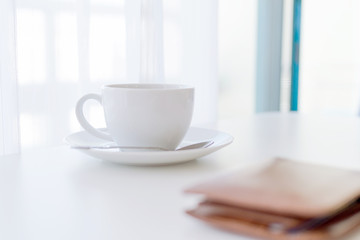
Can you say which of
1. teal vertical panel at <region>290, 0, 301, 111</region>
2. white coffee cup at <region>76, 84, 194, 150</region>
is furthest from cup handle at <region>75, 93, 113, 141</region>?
teal vertical panel at <region>290, 0, 301, 111</region>

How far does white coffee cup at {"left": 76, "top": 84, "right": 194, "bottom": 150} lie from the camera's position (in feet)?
2.12

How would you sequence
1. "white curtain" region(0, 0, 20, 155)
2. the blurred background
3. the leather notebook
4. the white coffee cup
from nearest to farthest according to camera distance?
the leather notebook
the white coffee cup
"white curtain" region(0, 0, 20, 155)
the blurred background

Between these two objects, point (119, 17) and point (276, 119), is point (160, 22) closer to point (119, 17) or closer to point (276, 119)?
point (119, 17)

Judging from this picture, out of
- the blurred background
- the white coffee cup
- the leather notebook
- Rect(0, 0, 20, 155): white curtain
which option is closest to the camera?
the leather notebook

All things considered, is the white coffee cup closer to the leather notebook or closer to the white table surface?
the white table surface

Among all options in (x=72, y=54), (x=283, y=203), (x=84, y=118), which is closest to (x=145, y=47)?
(x=72, y=54)

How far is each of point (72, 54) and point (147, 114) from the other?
3.97ft

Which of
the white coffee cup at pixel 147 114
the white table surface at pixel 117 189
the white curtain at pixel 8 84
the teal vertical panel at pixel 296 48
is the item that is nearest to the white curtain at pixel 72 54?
the white curtain at pixel 8 84

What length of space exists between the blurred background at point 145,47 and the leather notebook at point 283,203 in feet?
2.17

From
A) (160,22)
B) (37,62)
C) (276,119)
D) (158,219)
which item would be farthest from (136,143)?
(160,22)

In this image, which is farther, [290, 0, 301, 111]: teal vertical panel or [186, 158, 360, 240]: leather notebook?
[290, 0, 301, 111]: teal vertical panel

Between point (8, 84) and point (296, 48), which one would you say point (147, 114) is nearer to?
point (8, 84)

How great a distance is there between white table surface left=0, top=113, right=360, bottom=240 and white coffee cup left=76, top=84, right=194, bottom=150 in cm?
4

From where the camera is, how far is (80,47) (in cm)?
182
